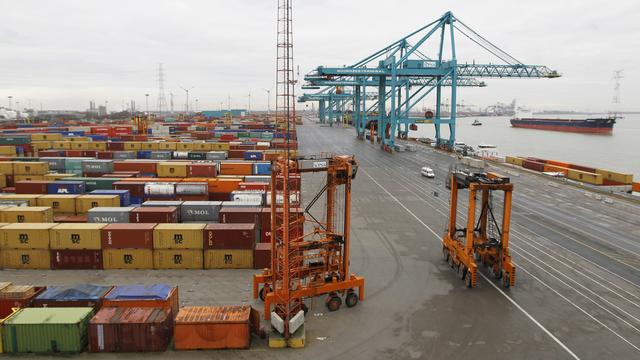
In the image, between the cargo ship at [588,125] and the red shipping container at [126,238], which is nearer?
the red shipping container at [126,238]

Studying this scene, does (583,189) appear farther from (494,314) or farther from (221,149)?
(221,149)

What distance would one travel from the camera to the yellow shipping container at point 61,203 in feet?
107

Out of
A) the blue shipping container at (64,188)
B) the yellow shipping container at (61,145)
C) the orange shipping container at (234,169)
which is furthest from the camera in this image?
the yellow shipping container at (61,145)

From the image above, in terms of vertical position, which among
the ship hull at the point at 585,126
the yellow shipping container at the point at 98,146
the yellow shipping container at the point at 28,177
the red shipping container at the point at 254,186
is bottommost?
the yellow shipping container at the point at 28,177

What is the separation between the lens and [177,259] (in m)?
25.3

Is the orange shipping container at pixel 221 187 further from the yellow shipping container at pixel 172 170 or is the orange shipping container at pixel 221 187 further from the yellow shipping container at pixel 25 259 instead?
the yellow shipping container at pixel 25 259

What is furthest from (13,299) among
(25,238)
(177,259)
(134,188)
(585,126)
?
(585,126)

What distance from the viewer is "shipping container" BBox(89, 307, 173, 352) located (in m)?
16.4

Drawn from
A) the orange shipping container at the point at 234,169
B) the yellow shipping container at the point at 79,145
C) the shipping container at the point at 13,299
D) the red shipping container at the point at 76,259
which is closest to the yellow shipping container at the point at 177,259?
the red shipping container at the point at 76,259

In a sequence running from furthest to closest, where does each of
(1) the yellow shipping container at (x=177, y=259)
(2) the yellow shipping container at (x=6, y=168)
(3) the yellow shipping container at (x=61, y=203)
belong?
(2) the yellow shipping container at (x=6, y=168), (3) the yellow shipping container at (x=61, y=203), (1) the yellow shipping container at (x=177, y=259)

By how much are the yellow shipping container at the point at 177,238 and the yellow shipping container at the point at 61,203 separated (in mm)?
11718

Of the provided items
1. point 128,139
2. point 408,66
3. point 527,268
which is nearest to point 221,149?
point 128,139

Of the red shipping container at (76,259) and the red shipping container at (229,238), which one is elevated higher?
the red shipping container at (229,238)

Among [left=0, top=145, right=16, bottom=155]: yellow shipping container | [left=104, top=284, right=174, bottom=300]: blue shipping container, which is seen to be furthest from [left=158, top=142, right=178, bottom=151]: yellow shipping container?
[left=104, top=284, right=174, bottom=300]: blue shipping container
